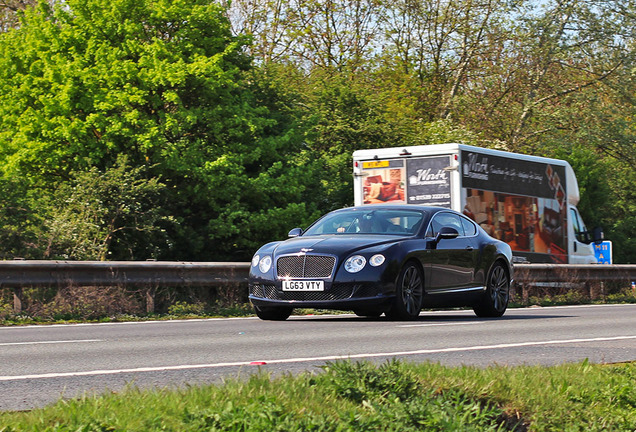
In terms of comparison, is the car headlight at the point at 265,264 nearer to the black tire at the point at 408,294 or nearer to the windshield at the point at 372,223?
the windshield at the point at 372,223

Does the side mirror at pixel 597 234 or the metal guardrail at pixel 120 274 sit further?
the side mirror at pixel 597 234

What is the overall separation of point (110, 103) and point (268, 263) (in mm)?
17042

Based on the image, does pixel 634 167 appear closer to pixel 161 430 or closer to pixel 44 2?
pixel 44 2

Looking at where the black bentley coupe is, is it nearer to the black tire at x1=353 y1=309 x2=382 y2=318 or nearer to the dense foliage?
the black tire at x1=353 y1=309 x2=382 y2=318

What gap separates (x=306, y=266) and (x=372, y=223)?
5.51ft

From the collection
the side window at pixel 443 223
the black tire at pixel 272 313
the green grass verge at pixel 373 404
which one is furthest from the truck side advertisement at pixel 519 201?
the green grass verge at pixel 373 404

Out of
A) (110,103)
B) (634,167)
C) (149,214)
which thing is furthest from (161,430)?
(634,167)

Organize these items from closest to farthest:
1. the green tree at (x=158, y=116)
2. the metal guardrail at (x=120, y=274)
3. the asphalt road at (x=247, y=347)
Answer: the asphalt road at (x=247, y=347) → the metal guardrail at (x=120, y=274) → the green tree at (x=158, y=116)

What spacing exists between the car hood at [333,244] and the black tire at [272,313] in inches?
37.4

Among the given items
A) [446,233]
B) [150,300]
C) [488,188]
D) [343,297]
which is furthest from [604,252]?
[343,297]

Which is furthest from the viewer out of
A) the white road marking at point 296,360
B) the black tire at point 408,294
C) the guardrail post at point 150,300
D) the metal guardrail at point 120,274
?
the guardrail post at point 150,300

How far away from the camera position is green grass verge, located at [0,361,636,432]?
4.76 m

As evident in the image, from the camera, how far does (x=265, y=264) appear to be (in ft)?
44.0

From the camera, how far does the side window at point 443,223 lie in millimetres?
14484
